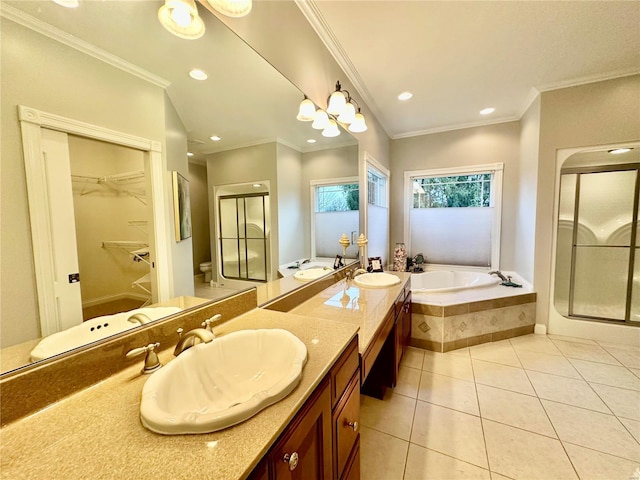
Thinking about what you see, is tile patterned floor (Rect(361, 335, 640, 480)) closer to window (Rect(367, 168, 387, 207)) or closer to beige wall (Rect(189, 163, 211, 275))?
beige wall (Rect(189, 163, 211, 275))

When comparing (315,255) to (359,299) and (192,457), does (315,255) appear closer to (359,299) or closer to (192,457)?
(359,299)

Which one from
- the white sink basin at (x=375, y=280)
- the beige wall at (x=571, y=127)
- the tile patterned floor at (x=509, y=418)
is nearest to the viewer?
the tile patterned floor at (x=509, y=418)

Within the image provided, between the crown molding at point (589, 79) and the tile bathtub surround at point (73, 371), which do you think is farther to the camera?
the crown molding at point (589, 79)

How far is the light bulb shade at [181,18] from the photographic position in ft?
2.92

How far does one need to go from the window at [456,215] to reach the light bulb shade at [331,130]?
2.09 m

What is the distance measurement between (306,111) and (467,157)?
284cm

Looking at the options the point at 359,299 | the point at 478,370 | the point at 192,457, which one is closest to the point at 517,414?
the point at 478,370

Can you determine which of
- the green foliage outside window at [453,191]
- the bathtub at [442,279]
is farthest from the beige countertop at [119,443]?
the green foliage outside window at [453,191]

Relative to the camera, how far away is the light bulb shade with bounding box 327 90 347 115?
189 cm

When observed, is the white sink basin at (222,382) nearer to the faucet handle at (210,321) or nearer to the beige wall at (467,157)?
the faucet handle at (210,321)

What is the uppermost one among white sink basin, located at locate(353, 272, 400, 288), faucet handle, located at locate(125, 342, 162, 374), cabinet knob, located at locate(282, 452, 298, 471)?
faucet handle, located at locate(125, 342, 162, 374)

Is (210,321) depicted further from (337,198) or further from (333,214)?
(337,198)

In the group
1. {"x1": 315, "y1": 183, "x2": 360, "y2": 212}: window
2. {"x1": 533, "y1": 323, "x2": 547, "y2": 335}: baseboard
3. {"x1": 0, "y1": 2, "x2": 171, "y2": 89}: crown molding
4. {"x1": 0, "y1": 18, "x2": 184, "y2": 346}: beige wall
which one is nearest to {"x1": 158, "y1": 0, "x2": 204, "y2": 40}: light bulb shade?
{"x1": 0, "y1": 2, "x2": 171, "y2": 89}: crown molding

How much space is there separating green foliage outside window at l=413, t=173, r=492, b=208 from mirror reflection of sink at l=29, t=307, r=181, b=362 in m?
3.79
